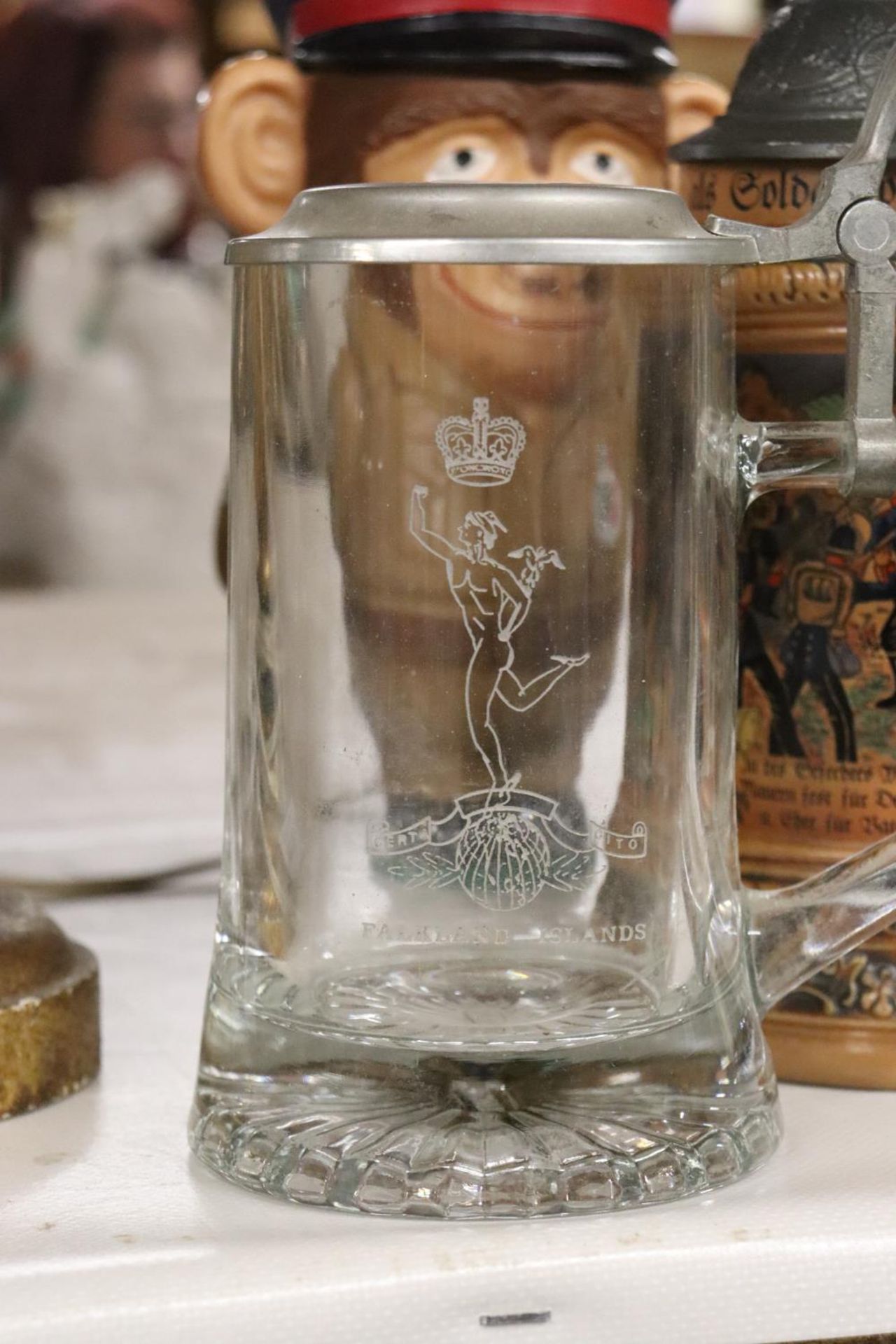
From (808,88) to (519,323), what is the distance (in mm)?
100

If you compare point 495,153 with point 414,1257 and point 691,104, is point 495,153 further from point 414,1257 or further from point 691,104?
point 414,1257

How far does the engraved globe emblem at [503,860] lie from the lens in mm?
331

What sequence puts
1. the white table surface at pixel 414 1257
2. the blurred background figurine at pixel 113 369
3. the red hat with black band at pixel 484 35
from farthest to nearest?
the blurred background figurine at pixel 113 369, the red hat with black band at pixel 484 35, the white table surface at pixel 414 1257

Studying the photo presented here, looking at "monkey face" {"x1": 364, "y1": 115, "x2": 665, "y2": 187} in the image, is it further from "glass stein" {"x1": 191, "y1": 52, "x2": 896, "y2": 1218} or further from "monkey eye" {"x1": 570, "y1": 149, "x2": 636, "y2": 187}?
"glass stein" {"x1": 191, "y1": 52, "x2": 896, "y2": 1218}

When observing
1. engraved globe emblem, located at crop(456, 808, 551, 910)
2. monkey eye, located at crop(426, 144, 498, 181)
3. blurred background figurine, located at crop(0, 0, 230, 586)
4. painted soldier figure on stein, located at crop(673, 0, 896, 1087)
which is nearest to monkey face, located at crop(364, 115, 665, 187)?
monkey eye, located at crop(426, 144, 498, 181)

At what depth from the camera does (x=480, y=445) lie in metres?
0.33

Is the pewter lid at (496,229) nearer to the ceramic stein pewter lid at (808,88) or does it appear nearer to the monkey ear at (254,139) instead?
the ceramic stein pewter lid at (808,88)

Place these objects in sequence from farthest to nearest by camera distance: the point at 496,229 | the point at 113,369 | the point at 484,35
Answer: the point at 113,369 → the point at 484,35 → the point at 496,229

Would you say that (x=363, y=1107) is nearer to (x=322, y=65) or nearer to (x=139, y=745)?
(x=322, y=65)

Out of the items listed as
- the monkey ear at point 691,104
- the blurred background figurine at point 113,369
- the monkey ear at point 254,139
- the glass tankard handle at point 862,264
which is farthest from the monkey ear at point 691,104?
the blurred background figurine at point 113,369

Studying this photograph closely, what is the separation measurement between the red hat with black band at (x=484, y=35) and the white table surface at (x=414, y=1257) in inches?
10.7

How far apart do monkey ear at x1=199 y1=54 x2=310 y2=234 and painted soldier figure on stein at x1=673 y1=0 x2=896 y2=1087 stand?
171 mm

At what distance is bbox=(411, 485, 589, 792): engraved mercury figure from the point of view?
0.33 meters

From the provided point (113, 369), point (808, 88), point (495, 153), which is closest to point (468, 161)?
point (495, 153)
